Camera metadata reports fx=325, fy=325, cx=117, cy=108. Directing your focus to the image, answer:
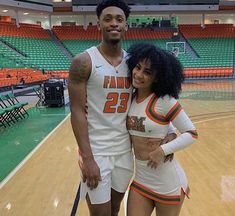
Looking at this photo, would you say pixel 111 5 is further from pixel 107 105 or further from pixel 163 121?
pixel 163 121

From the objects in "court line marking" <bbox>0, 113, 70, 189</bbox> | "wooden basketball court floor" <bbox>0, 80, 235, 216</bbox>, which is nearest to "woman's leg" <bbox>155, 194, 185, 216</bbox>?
"wooden basketball court floor" <bbox>0, 80, 235, 216</bbox>

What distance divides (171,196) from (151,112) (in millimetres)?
470

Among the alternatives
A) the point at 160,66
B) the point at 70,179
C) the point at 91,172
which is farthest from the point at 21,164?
the point at 160,66

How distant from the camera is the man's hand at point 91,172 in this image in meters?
1.68

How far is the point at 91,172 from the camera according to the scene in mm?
1674

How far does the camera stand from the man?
1678mm

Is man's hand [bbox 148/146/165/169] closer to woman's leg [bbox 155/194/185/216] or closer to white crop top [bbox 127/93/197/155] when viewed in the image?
white crop top [bbox 127/93/197/155]

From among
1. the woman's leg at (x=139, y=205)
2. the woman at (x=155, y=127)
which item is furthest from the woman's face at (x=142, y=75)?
the woman's leg at (x=139, y=205)

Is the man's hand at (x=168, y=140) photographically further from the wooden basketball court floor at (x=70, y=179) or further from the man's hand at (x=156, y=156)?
the wooden basketball court floor at (x=70, y=179)

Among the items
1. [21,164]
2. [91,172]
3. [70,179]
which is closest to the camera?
[91,172]

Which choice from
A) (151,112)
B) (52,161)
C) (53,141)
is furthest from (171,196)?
(53,141)

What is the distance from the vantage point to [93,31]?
24672 mm

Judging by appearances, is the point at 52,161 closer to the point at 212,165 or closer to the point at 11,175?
the point at 11,175

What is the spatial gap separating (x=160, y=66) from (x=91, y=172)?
2.14 ft
